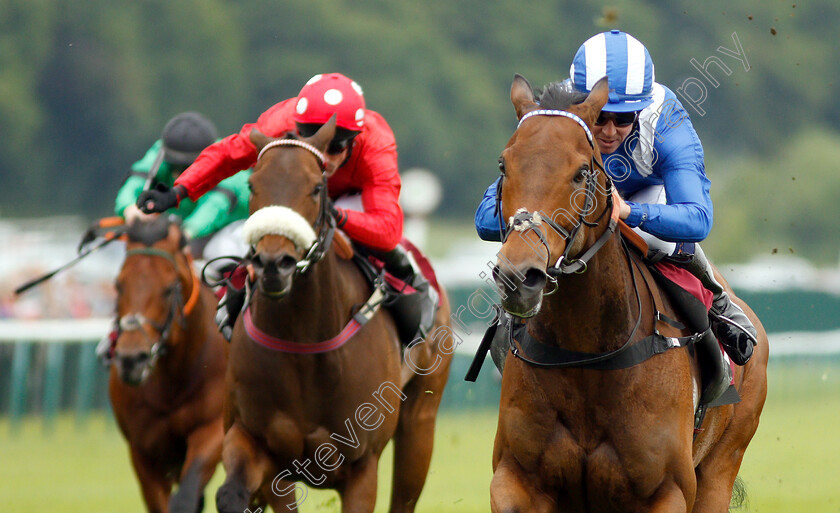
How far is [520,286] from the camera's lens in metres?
3.53

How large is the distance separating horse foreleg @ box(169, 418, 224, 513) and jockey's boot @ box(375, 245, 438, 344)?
1123mm

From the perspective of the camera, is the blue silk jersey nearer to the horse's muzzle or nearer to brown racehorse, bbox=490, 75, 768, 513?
brown racehorse, bbox=490, 75, 768, 513

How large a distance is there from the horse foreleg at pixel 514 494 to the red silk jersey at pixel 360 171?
4.82 feet

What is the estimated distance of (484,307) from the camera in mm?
14750

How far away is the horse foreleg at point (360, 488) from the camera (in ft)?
17.4

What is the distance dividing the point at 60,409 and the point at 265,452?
7.19 m

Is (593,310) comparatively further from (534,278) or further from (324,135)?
(324,135)

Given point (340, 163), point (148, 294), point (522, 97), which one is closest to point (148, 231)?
point (148, 294)

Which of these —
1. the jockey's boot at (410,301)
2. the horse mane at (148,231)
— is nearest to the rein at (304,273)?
the jockey's boot at (410,301)

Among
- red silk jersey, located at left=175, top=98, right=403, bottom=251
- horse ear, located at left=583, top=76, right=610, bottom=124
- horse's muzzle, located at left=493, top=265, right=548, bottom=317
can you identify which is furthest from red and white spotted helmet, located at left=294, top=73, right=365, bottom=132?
horse's muzzle, located at left=493, top=265, right=548, bottom=317

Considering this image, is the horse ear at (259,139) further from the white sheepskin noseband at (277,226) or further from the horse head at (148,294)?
the horse head at (148,294)

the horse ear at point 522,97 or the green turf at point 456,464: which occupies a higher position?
the horse ear at point 522,97

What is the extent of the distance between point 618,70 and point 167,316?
282 centimetres

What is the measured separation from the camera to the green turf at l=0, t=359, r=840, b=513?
8.76 metres
